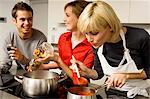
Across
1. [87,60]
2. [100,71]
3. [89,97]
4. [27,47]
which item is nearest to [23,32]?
[27,47]

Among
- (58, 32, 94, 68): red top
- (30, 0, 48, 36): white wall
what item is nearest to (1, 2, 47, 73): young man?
(58, 32, 94, 68): red top

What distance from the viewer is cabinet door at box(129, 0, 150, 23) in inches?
74.6

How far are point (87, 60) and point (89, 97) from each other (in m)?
0.60

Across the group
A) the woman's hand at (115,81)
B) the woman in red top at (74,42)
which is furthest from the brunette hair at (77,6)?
the woman's hand at (115,81)

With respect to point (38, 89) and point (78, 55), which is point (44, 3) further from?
point (38, 89)

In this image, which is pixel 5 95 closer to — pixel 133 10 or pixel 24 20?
pixel 24 20

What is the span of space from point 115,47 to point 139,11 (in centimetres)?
94

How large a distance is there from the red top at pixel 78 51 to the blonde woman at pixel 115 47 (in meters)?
0.15

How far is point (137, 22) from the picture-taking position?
76.5 inches

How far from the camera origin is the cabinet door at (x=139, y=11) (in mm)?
1895

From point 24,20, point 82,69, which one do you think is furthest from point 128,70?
point 24,20

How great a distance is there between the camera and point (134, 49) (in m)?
1.11

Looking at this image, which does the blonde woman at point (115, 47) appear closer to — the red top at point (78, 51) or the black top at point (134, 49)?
the black top at point (134, 49)

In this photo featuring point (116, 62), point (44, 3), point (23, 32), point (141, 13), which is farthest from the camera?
point (44, 3)
